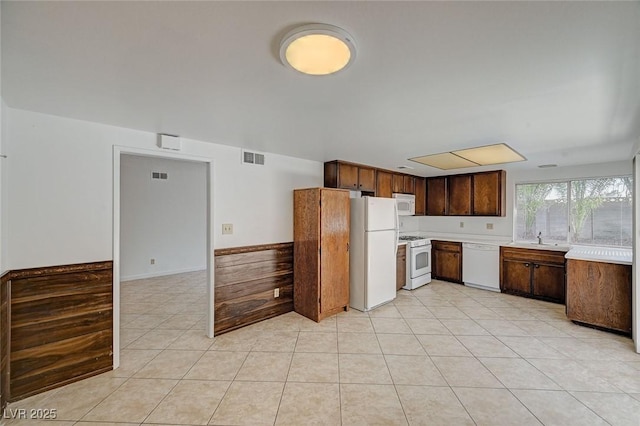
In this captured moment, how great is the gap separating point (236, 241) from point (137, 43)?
2.32 meters

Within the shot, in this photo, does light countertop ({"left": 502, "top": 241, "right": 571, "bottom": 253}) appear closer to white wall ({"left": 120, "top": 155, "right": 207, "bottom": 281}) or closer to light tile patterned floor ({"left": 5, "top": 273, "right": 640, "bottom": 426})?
light tile patterned floor ({"left": 5, "top": 273, "right": 640, "bottom": 426})

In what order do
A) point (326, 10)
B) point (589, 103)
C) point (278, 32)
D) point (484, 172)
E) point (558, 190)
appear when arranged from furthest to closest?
point (484, 172)
point (558, 190)
point (589, 103)
point (278, 32)
point (326, 10)

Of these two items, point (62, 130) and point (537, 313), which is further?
point (537, 313)

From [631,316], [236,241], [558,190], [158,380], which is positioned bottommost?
[158,380]

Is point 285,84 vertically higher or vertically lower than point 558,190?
higher

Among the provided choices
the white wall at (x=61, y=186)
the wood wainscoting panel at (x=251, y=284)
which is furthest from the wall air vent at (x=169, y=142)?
the wood wainscoting panel at (x=251, y=284)

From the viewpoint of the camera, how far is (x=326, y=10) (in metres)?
1.04

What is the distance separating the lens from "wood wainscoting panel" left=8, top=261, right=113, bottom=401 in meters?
2.02

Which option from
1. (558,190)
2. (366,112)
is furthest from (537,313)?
(366,112)

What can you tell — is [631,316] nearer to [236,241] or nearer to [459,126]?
[459,126]

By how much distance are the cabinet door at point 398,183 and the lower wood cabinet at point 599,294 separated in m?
2.66

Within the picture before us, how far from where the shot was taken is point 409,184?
5.54 metres

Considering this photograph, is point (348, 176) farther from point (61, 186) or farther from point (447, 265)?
point (61, 186)

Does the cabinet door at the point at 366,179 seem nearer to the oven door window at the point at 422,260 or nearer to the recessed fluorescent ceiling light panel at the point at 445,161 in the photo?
the recessed fluorescent ceiling light panel at the point at 445,161
